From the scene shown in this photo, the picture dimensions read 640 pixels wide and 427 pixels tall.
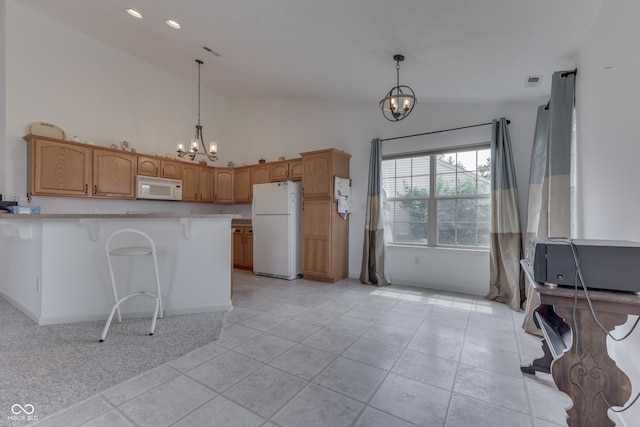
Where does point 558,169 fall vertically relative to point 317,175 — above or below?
below

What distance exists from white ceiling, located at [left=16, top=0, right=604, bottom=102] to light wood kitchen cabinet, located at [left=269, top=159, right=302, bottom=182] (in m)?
1.30

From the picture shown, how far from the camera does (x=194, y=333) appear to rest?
8.18 feet

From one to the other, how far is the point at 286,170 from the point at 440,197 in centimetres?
278

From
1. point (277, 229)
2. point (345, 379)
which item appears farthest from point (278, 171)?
point (345, 379)

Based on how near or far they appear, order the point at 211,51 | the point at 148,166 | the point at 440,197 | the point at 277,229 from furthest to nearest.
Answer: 1. the point at 277,229
2. the point at 148,166
3. the point at 440,197
4. the point at 211,51

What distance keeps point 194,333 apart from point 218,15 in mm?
3334

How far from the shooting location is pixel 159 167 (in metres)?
4.89

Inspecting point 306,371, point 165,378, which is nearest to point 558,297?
point 306,371

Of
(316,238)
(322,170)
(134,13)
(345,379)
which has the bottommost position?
(345,379)

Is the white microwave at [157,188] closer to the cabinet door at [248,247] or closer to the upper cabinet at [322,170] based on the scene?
the cabinet door at [248,247]

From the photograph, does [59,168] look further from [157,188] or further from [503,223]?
[503,223]

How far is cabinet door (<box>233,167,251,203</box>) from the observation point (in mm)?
5844

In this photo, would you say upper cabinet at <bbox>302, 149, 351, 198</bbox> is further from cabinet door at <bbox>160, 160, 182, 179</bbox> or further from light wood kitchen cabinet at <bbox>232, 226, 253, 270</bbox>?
cabinet door at <bbox>160, 160, 182, 179</bbox>

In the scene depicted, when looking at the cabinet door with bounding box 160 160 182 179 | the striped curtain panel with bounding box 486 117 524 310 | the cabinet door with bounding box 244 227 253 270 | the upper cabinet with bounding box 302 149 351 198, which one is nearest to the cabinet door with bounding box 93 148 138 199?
the cabinet door with bounding box 160 160 182 179
